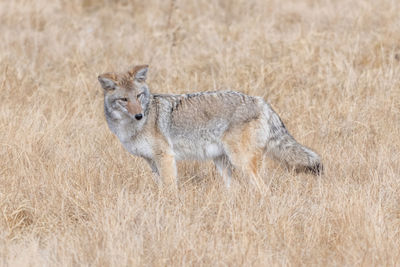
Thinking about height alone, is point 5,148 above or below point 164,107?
below

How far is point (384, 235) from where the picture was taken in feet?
14.6

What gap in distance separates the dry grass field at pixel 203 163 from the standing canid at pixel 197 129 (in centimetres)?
21

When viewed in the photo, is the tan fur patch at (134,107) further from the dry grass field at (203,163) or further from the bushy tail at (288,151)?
the bushy tail at (288,151)

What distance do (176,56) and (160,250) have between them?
5.59 meters

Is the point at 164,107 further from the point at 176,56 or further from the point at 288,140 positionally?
the point at 176,56

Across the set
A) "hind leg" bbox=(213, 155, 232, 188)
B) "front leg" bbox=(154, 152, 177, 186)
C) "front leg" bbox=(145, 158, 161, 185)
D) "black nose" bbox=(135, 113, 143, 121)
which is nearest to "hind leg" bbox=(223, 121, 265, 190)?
"hind leg" bbox=(213, 155, 232, 188)

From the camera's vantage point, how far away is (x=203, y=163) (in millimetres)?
6684

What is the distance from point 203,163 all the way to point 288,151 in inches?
40.8

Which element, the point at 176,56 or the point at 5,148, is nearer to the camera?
the point at 5,148

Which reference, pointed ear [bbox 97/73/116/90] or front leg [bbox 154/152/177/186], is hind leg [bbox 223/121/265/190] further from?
pointed ear [bbox 97/73/116/90]

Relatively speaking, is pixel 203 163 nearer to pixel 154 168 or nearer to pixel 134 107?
pixel 154 168

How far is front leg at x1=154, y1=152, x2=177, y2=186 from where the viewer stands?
19.1 feet

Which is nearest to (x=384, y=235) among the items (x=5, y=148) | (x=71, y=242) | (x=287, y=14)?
(x=71, y=242)

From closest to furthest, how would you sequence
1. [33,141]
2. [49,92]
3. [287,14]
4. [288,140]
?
1. [288,140]
2. [33,141]
3. [49,92]
4. [287,14]
